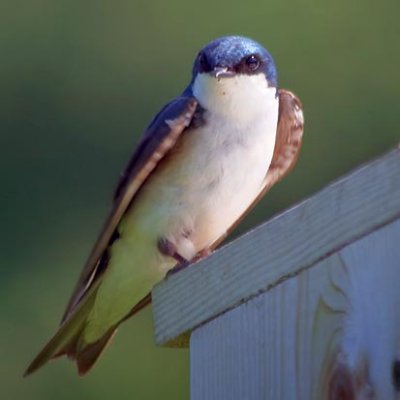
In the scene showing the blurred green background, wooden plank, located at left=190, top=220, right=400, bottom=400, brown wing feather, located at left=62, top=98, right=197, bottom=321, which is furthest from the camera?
the blurred green background

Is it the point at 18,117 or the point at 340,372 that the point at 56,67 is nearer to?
the point at 18,117

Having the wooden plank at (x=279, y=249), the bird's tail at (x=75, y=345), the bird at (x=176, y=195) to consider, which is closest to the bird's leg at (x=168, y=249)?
the bird at (x=176, y=195)

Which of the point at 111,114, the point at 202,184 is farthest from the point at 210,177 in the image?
the point at 111,114

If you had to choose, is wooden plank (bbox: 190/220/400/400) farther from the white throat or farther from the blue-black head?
the blue-black head

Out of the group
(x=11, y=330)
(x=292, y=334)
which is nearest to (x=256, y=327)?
(x=292, y=334)

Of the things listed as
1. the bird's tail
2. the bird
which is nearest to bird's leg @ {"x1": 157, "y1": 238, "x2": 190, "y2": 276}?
the bird

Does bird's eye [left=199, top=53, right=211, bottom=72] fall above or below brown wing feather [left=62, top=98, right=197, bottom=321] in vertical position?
above
